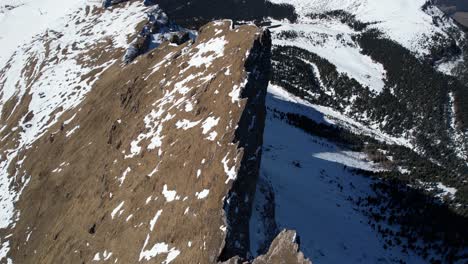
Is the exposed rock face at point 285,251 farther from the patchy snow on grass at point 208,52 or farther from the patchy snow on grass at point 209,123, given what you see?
the patchy snow on grass at point 208,52

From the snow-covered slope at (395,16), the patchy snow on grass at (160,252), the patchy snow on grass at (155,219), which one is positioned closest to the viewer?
the patchy snow on grass at (160,252)

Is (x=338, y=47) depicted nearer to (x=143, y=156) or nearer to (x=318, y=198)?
(x=318, y=198)

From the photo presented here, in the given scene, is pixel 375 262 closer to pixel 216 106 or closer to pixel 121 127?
pixel 216 106

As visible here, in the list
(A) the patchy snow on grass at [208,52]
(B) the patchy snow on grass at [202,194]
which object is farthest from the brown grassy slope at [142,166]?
(A) the patchy snow on grass at [208,52]

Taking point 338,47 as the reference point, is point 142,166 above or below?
above

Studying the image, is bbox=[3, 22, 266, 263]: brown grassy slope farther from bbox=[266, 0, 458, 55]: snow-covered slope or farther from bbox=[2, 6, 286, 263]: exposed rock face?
bbox=[266, 0, 458, 55]: snow-covered slope

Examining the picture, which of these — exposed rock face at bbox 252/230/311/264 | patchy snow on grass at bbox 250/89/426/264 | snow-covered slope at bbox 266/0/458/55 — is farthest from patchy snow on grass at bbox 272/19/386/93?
exposed rock face at bbox 252/230/311/264

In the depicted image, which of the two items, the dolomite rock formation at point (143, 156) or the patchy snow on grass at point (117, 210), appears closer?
the dolomite rock formation at point (143, 156)

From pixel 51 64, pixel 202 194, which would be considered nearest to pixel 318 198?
pixel 202 194
